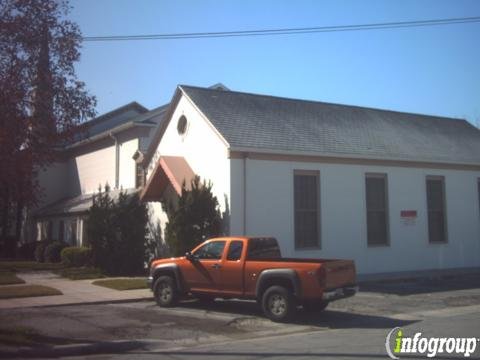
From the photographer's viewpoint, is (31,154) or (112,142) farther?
(112,142)

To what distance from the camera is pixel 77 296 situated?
16422 mm

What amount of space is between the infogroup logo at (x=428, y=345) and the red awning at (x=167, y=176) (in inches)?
448

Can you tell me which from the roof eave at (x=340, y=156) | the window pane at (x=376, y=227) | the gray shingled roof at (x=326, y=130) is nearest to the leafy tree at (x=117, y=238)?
the gray shingled roof at (x=326, y=130)

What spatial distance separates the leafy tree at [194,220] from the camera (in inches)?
751

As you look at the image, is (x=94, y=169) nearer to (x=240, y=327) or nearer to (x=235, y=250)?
(x=235, y=250)

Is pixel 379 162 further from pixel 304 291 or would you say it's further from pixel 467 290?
pixel 304 291

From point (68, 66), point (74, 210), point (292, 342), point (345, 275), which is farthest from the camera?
point (74, 210)

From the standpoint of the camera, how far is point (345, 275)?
41.7 feet

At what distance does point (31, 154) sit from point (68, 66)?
94.4 inches

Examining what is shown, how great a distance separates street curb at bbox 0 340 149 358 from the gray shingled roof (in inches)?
400

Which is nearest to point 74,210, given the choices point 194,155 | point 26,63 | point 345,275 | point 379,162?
point 194,155

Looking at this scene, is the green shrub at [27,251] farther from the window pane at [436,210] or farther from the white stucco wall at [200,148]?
the window pane at [436,210]

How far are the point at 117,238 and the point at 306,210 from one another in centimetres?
818

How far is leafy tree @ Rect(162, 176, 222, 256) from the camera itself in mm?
19078
